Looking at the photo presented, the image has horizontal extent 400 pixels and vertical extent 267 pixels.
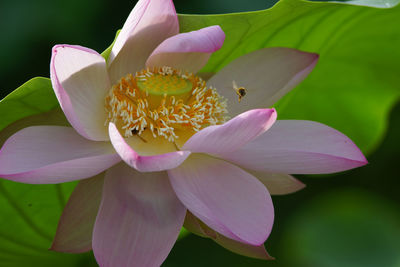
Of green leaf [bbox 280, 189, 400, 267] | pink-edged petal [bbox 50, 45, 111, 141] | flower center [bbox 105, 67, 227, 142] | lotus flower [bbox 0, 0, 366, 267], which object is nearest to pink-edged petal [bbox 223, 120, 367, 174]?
lotus flower [bbox 0, 0, 366, 267]

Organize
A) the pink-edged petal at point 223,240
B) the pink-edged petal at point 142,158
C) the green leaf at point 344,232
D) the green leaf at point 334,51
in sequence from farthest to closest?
the green leaf at point 344,232, the green leaf at point 334,51, the pink-edged petal at point 223,240, the pink-edged petal at point 142,158

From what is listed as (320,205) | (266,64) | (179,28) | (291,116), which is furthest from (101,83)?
(320,205)

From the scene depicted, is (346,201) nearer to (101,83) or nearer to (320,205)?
(320,205)

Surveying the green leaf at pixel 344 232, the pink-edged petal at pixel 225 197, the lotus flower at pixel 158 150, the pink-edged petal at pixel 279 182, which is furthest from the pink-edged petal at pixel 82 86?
the green leaf at pixel 344 232

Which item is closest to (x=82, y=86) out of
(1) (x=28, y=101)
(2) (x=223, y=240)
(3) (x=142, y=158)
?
(1) (x=28, y=101)

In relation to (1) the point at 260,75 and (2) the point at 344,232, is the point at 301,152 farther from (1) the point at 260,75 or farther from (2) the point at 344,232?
(2) the point at 344,232

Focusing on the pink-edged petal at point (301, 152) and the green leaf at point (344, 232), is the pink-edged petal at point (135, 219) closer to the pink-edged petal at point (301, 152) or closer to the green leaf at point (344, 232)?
the pink-edged petal at point (301, 152)

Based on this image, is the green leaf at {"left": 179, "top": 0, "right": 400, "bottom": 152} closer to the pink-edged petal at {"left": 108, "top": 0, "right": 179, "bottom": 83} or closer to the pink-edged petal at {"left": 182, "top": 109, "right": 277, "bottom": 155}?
the pink-edged petal at {"left": 108, "top": 0, "right": 179, "bottom": 83}
